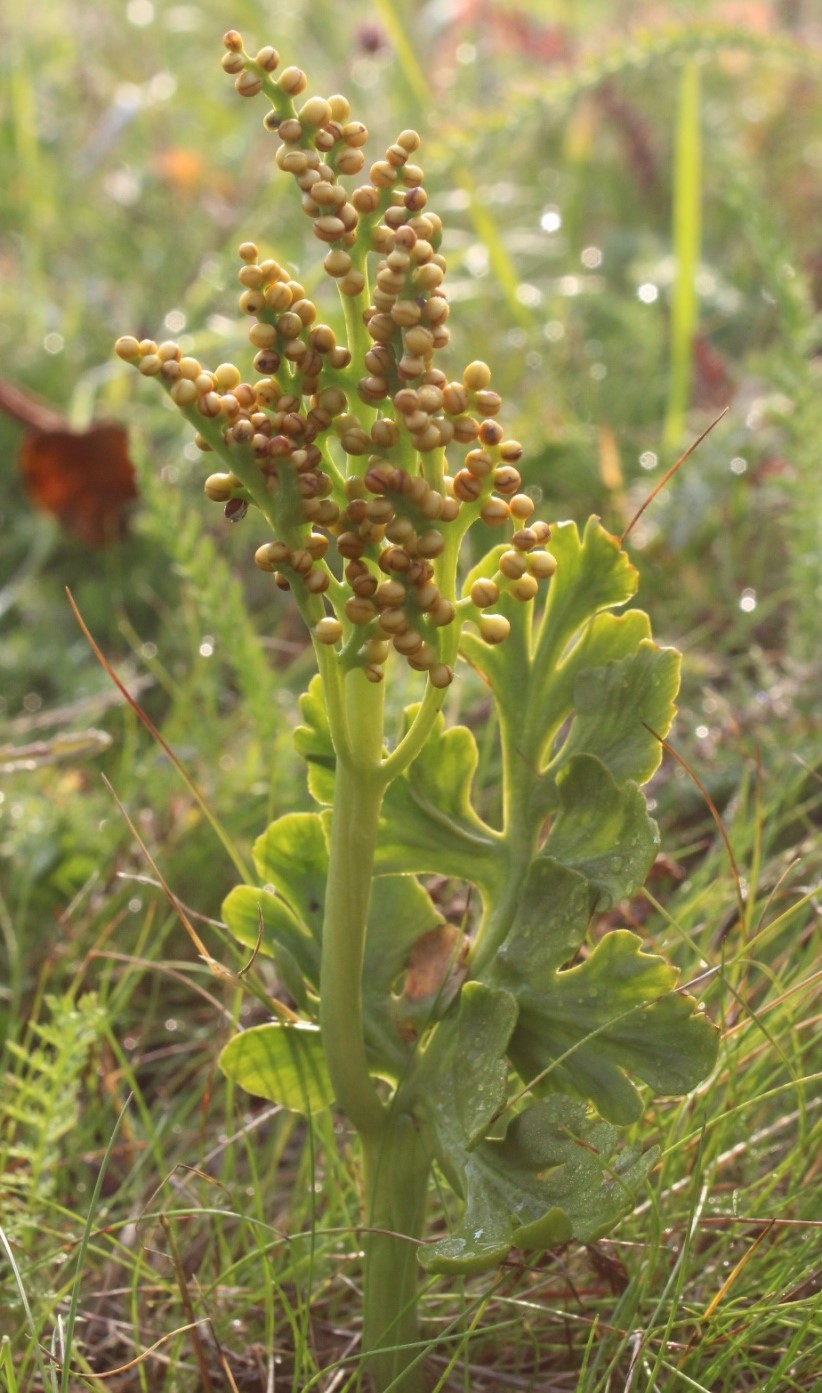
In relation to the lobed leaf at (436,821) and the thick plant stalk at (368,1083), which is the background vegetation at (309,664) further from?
the lobed leaf at (436,821)

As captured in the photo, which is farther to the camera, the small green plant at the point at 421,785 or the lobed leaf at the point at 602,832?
the lobed leaf at the point at 602,832

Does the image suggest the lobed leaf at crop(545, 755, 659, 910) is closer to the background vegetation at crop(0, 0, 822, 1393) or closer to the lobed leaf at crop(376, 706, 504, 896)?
the lobed leaf at crop(376, 706, 504, 896)

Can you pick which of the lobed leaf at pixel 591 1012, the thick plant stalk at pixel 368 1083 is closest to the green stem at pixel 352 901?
the thick plant stalk at pixel 368 1083

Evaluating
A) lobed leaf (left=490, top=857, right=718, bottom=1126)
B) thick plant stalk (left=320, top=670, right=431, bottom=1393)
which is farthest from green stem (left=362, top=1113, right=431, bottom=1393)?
lobed leaf (left=490, top=857, right=718, bottom=1126)

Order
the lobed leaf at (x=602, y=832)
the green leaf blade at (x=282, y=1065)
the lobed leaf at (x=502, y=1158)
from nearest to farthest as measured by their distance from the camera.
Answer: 1. the lobed leaf at (x=502, y=1158)
2. the lobed leaf at (x=602, y=832)
3. the green leaf blade at (x=282, y=1065)

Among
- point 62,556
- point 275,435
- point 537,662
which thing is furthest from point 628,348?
point 275,435

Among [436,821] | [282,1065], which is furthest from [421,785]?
[282,1065]
